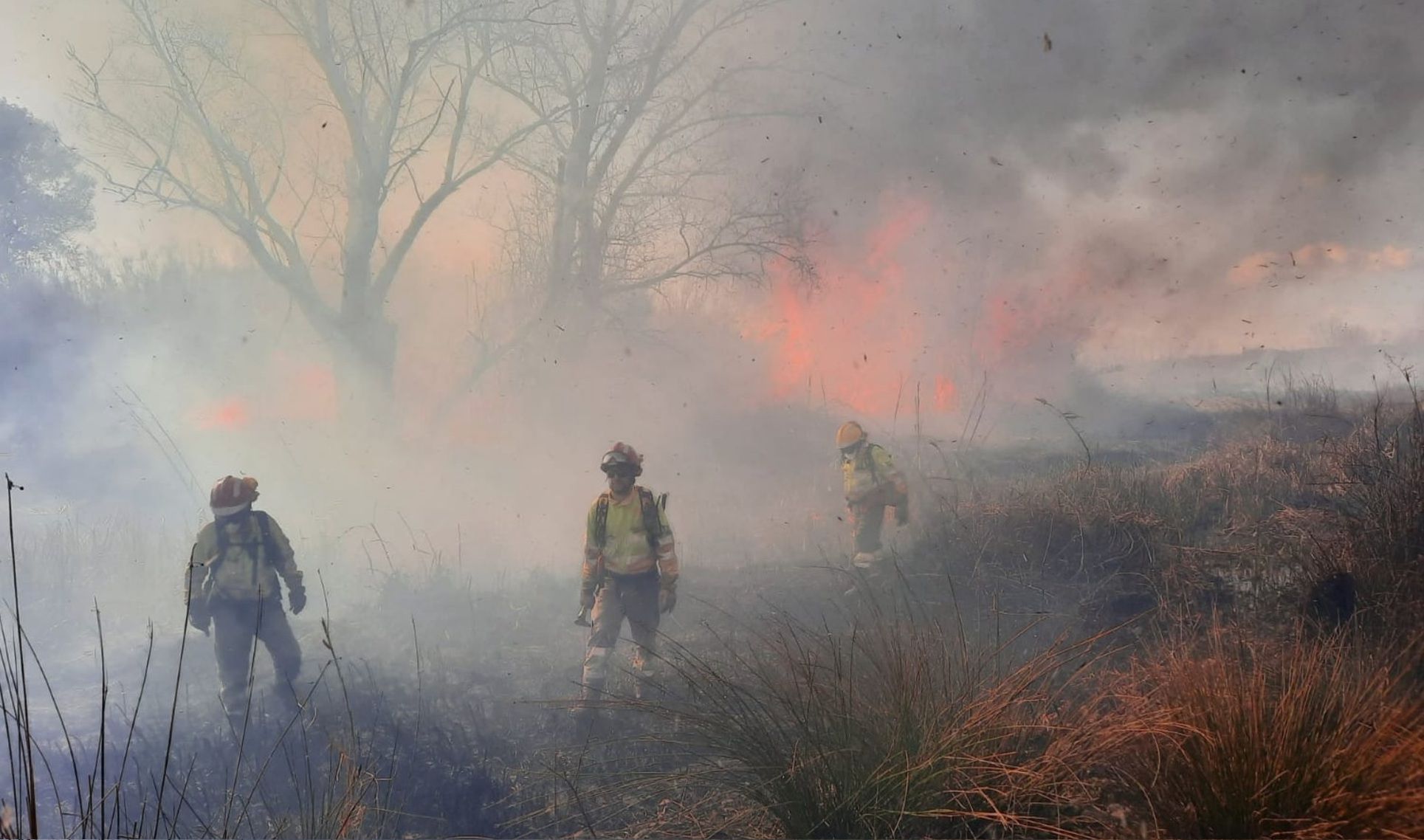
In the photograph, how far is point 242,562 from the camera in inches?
223

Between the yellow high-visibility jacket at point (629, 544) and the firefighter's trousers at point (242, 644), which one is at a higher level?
the yellow high-visibility jacket at point (629, 544)

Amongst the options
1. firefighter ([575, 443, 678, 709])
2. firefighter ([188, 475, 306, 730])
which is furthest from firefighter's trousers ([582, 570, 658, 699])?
firefighter ([188, 475, 306, 730])

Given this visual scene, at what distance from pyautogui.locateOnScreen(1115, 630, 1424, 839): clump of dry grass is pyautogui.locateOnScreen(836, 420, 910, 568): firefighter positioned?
4760mm

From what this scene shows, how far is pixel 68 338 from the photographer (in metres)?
13.4

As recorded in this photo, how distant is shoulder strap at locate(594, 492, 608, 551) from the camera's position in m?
5.72

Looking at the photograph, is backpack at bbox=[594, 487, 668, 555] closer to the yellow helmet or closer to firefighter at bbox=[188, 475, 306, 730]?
firefighter at bbox=[188, 475, 306, 730]

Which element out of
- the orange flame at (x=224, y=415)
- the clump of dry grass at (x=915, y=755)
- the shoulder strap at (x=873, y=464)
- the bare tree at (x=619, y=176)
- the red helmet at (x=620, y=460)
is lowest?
the clump of dry grass at (x=915, y=755)

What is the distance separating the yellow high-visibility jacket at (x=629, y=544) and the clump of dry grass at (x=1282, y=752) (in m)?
3.35

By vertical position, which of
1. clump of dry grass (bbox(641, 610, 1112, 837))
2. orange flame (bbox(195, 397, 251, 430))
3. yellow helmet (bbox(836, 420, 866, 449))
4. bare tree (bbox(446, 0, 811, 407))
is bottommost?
clump of dry grass (bbox(641, 610, 1112, 837))

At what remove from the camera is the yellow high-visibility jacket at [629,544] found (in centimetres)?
571

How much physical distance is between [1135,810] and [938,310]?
11.7m

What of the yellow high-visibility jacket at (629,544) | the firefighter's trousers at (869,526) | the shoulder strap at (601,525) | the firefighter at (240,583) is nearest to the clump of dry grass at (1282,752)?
the yellow high-visibility jacket at (629,544)

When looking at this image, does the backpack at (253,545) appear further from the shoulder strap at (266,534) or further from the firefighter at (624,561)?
the firefighter at (624,561)

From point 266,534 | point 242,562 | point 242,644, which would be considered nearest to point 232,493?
point 266,534
